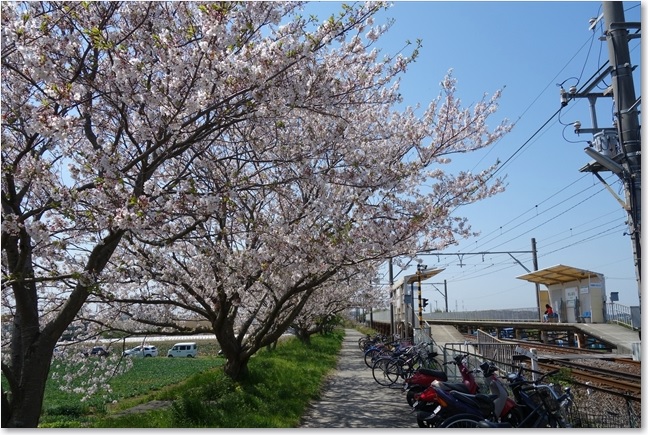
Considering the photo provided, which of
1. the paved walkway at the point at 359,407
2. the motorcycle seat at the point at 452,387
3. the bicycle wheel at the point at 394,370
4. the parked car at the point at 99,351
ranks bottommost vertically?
the paved walkway at the point at 359,407

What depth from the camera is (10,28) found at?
404 cm

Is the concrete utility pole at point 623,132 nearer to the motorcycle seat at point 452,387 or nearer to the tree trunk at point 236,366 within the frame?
the motorcycle seat at point 452,387

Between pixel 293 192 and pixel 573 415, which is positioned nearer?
pixel 573 415

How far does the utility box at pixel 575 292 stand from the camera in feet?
58.1

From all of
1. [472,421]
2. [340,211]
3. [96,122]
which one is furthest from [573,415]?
[96,122]

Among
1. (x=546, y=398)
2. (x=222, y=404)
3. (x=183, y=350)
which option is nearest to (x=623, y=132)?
(x=546, y=398)

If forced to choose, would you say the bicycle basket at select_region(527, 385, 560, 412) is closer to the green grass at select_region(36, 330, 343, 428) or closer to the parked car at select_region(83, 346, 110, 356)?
the green grass at select_region(36, 330, 343, 428)

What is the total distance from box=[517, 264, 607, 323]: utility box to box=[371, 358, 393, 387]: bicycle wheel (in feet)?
26.0

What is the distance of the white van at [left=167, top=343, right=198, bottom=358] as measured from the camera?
44.8 metres

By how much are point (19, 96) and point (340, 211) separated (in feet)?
12.3

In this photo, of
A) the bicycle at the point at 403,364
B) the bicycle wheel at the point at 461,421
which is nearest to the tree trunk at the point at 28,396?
the bicycle wheel at the point at 461,421

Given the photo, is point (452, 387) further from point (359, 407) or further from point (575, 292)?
point (575, 292)

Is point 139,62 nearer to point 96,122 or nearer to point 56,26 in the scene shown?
point 56,26

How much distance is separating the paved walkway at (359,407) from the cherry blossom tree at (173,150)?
2.37 meters
